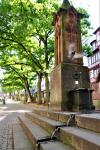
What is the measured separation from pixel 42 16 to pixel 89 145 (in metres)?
17.9

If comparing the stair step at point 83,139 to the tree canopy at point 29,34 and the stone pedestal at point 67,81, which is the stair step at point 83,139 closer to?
the stone pedestal at point 67,81

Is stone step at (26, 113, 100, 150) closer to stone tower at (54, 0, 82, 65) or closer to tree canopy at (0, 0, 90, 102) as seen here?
stone tower at (54, 0, 82, 65)

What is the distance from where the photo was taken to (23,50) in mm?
26953

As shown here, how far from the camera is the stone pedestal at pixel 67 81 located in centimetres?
968

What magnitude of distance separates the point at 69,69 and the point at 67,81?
46cm

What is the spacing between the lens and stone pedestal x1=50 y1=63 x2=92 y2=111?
31.8 ft

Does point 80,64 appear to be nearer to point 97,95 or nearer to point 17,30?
point 97,95

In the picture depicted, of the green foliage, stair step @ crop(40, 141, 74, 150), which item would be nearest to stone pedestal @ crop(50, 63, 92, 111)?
stair step @ crop(40, 141, 74, 150)

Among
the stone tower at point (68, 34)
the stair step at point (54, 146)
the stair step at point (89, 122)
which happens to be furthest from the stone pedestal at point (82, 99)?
the stair step at point (54, 146)

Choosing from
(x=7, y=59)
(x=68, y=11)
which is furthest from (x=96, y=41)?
(x=68, y=11)

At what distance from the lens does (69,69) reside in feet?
32.7

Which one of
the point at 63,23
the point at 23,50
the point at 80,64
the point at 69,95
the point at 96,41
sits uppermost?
the point at 96,41

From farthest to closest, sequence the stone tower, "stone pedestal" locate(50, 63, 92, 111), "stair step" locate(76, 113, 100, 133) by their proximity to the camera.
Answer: the stone tower
"stone pedestal" locate(50, 63, 92, 111)
"stair step" locate(76, 113, 100, 133)

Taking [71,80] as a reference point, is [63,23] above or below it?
above
